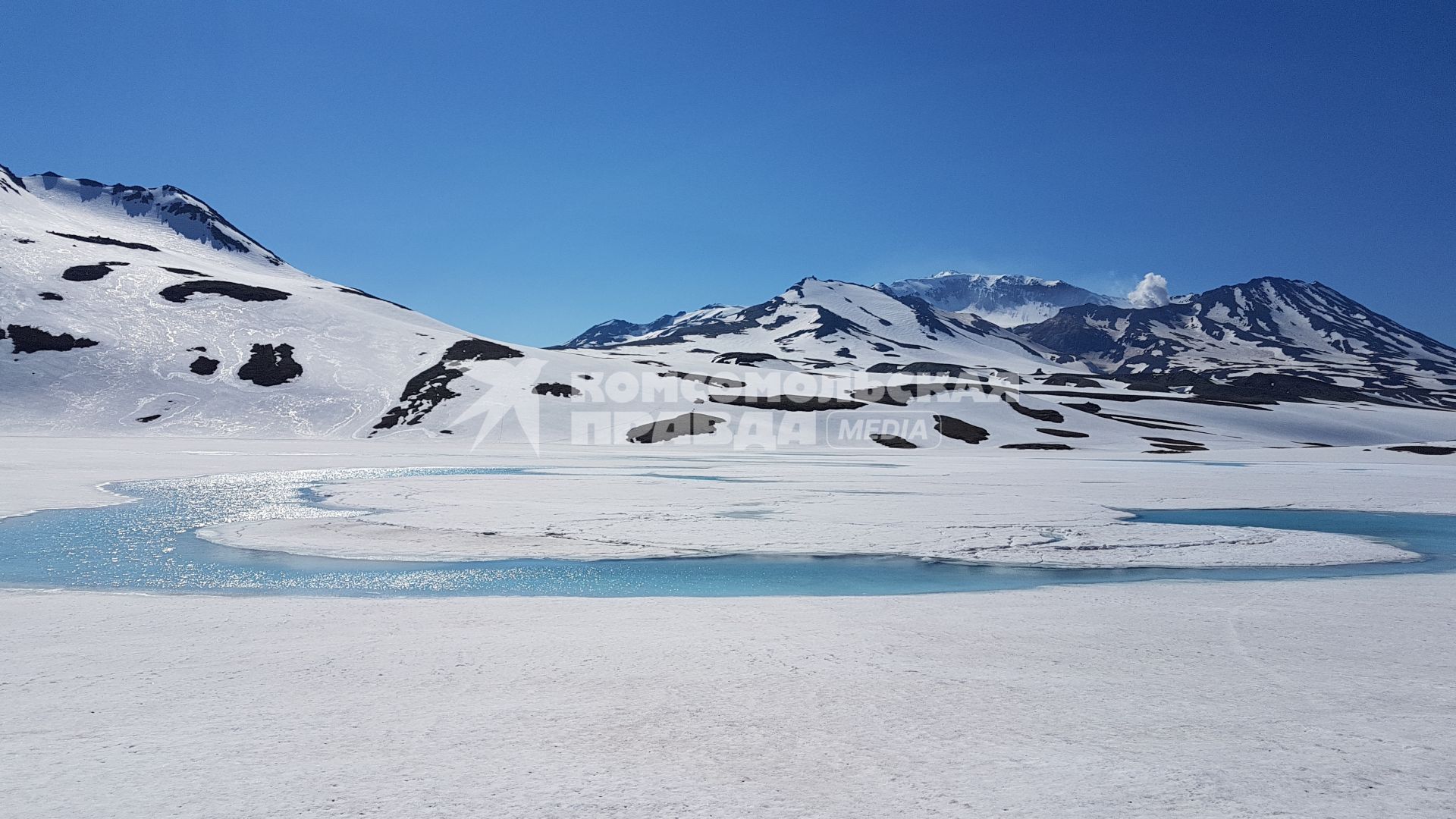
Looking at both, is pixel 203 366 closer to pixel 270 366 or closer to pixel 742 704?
pixel 270 366

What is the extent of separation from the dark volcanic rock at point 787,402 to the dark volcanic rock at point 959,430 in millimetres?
11673

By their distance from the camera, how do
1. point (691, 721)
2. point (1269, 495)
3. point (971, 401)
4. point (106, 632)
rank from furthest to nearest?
point (971, 401), point (1269, 495), point (106, 632), point (691, 721)

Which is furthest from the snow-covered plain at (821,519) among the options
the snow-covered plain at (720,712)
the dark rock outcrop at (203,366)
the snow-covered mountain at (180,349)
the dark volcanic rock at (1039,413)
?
the dark rock outcrop at (203,366)

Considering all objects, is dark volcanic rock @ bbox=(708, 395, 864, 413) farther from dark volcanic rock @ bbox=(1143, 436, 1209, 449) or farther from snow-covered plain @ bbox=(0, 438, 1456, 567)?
snow-covered plain @ bbox=(0, 438, 1456, 567)

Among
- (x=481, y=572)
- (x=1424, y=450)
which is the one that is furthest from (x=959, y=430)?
(x=481, y=572)

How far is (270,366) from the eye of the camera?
Result: 106 meters

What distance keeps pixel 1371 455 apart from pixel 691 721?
291 feet

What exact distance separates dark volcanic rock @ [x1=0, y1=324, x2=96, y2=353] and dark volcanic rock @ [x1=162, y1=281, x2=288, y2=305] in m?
20.2

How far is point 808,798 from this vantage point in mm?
6395

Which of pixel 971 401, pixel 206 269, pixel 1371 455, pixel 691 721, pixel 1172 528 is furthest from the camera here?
pixel 206 269

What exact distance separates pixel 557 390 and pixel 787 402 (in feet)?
99.9

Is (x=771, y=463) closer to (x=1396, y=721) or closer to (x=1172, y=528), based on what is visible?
(x=1172, y=528)

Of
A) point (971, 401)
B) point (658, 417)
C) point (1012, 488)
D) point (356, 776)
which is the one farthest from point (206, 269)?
point (356, 776)

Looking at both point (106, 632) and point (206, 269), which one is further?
→ point (206, 269)
